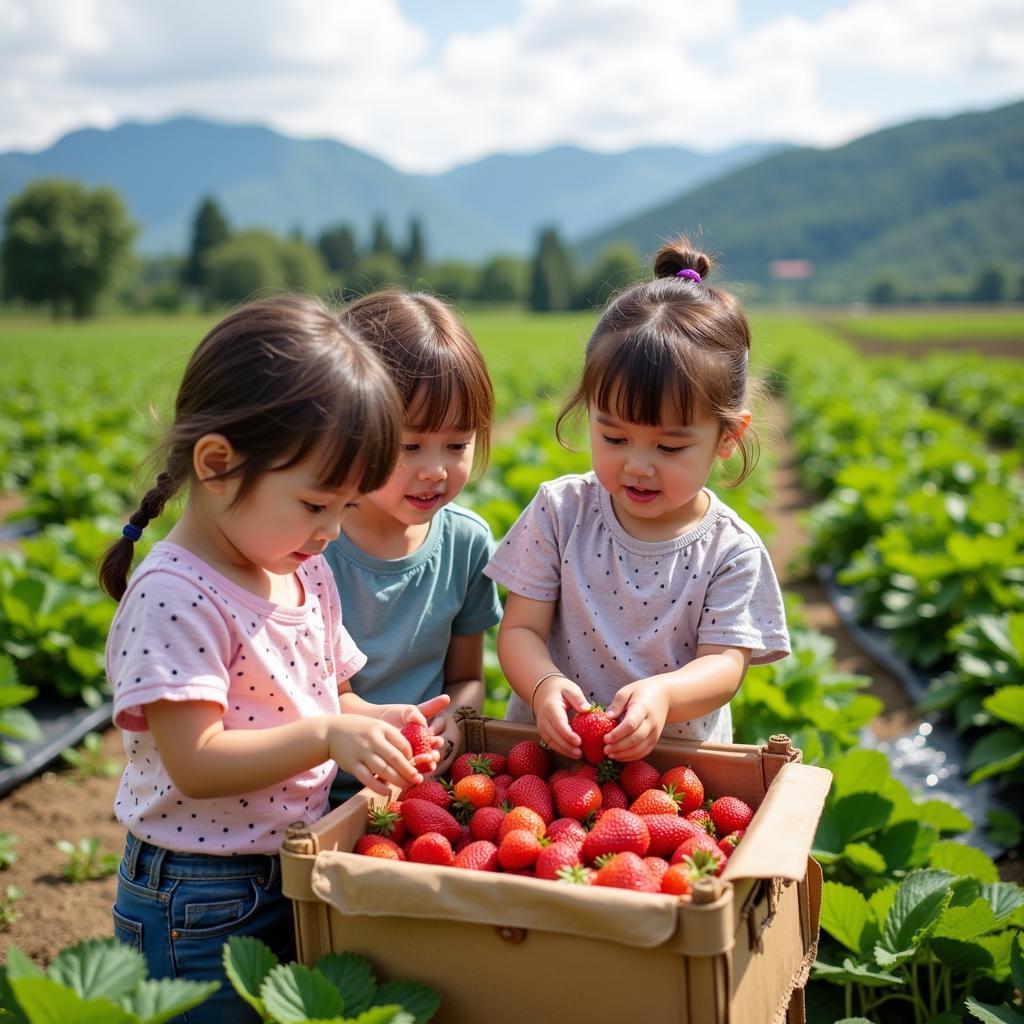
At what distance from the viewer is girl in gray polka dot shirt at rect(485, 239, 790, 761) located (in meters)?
2.29

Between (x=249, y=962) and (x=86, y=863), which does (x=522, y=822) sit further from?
(x=86, y=863)

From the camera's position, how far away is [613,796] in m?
2.14

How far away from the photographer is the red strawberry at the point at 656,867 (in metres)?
1.77

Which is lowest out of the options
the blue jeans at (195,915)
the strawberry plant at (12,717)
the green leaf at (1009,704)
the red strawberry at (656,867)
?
the strawberry plant at (12,717)

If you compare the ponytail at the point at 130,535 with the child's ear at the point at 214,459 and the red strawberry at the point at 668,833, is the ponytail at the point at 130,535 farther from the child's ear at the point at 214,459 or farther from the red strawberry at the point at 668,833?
the red strawberry at the point at 668,833

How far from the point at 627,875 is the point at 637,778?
18.1 inches

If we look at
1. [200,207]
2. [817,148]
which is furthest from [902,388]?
[817,148]

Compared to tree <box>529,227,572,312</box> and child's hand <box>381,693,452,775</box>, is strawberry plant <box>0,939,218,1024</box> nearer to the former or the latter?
child's hand <box>381,693,452,775</box>

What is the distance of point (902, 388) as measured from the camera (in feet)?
60.3

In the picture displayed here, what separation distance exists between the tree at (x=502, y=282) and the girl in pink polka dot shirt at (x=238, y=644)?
339ft

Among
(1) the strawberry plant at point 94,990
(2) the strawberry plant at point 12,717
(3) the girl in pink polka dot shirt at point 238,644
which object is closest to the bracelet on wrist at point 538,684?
(3) the girl in pink polka dot shirt at point 238,644

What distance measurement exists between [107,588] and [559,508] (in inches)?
40.1

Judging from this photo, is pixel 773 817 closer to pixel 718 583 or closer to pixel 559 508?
pixel 718 583

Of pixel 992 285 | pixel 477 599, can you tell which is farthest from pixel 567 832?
pixel 992 285
